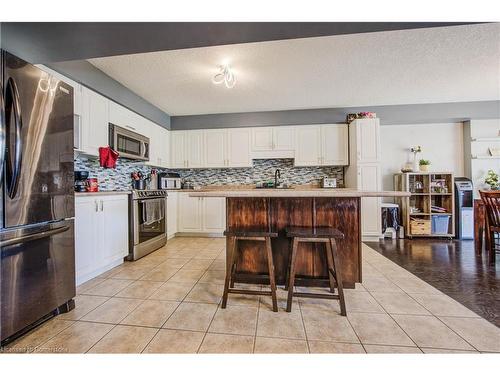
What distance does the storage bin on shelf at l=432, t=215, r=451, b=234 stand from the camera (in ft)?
13.3

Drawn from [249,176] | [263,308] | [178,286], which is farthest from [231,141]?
[263,308]

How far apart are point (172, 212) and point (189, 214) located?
0.32m

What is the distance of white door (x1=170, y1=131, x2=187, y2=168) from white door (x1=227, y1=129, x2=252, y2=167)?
0.92m

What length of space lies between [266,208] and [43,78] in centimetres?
191

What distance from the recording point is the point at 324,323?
5.26 ft

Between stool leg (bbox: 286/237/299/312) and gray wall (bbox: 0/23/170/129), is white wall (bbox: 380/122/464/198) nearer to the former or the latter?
stool leg (bbox: 286/237/299/312)

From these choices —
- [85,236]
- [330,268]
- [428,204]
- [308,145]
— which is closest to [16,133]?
[85,236]

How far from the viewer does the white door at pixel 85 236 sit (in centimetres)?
217

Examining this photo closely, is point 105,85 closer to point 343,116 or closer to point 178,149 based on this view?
point 178,149

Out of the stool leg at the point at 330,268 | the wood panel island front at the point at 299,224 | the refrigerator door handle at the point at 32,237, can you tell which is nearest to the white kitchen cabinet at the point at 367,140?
the wood panel island front at the point at 299,224

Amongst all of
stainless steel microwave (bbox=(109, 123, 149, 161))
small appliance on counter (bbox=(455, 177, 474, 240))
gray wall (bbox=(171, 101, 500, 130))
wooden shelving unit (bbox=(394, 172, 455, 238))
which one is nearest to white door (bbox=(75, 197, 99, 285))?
stainless steel microwave (bbox=(109, 123, 149, 161))

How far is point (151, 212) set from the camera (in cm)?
333

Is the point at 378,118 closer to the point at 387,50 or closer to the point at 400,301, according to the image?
the point at 387,50

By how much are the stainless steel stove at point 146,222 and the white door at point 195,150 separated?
101cm
